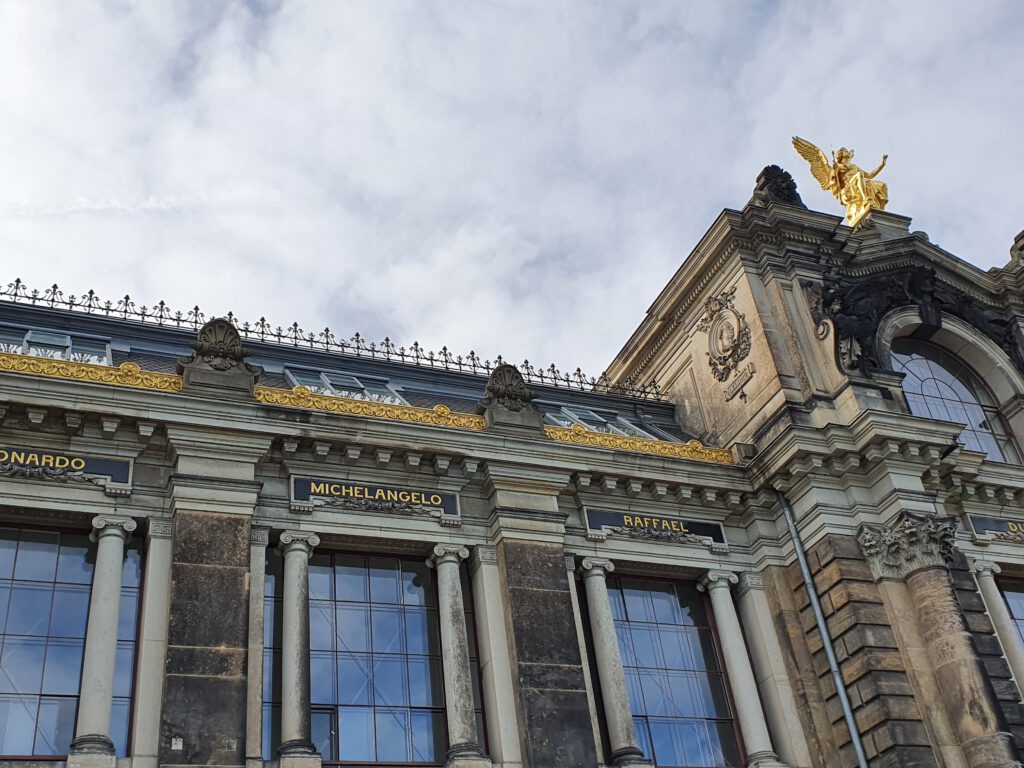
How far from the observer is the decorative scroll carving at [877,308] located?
23906mm

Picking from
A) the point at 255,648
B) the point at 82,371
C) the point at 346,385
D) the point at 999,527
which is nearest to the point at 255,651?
the point at 255,648

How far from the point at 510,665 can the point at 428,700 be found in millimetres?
1464

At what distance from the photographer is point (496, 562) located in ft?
64.7

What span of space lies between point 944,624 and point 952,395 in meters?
8.49

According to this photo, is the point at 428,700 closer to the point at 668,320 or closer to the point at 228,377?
the point at 228,377

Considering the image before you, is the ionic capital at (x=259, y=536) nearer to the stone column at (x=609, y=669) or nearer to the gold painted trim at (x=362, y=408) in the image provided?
the gold painted trim at (x=362, y=408)

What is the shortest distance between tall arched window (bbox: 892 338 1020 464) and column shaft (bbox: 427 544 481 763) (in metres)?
12.1

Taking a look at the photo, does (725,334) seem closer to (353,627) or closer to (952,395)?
(952,395)

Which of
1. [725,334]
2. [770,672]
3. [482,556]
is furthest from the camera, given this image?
[725,334]

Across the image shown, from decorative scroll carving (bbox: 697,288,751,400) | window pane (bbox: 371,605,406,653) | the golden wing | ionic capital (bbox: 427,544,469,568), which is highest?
the golden wing

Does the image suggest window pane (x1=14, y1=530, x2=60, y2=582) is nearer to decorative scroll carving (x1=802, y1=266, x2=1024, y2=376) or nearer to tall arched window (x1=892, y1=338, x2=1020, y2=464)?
decorative scroll carving (x1=802, y1=266, x2=1024, y2=376)

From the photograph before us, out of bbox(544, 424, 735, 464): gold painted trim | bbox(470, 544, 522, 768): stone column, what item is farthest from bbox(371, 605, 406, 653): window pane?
bbox(544, 424, 735, 464): gold painted trim

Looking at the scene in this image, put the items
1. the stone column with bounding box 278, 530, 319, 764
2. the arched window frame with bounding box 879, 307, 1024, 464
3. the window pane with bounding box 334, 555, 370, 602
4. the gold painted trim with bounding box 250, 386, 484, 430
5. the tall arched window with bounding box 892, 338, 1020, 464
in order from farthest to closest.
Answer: the arched window frame with bounding box 879, 307, 1024, 464 < the tall arched window with bounding box 892, 338, 1020, 464 < the gold painted trim with bounding box 250, 386, 484, 430 < the window pane with bounding box 334, 555, 370, 602 < the stone column with bounding box 278, 530, 319, 764

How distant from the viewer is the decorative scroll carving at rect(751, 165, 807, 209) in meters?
26.5
